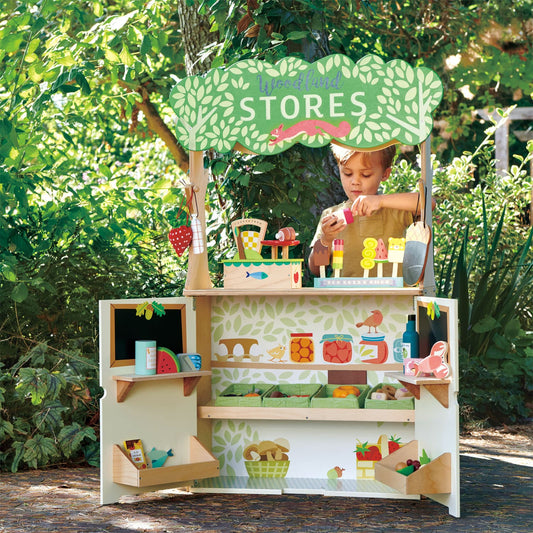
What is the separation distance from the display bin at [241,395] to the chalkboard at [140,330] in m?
0.36

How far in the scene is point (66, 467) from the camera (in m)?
5.19

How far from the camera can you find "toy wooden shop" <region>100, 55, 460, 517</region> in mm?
4176

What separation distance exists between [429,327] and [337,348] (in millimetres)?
658

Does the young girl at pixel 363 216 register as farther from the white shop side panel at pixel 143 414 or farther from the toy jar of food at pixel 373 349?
the white shop side panel at pixel 143 414

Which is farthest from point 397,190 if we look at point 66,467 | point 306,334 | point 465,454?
point 66,467

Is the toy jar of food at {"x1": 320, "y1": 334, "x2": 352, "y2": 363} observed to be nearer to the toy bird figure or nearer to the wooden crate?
the toy bird figure

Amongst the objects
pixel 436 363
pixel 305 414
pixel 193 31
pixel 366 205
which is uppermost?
pixel 193 31

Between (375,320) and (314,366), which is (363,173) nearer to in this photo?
(375,320)

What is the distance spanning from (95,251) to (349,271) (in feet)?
7.13

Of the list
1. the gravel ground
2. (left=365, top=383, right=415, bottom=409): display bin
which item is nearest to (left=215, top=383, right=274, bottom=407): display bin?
the gravel ground

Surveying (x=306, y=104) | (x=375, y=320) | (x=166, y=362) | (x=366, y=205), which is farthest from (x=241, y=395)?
(x=306, y=104)

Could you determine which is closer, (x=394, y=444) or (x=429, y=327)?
(x=429, y=327)

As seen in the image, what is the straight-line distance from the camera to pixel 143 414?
423cm

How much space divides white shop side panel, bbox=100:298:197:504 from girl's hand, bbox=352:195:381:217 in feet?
3.51
